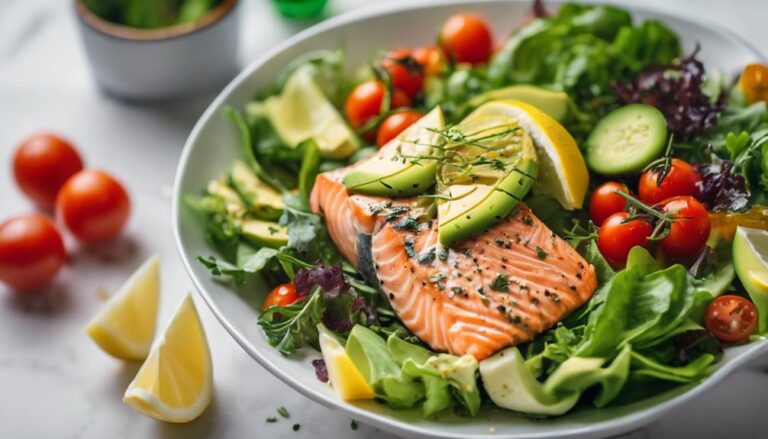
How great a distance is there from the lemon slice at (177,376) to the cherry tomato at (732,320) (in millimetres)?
1753

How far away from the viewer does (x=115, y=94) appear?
4.69 m

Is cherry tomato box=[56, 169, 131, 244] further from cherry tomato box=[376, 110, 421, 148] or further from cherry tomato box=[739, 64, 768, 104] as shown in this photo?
cherry tomato box=[739, 64, 768, 104]

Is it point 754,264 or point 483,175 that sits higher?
point 483,175

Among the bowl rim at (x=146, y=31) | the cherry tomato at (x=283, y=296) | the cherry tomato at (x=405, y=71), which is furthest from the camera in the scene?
the bowl rim at (x=146, y=31)

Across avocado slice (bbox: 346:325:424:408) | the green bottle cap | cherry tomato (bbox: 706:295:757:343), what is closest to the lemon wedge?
avocado slice (bbox: 346:325:424:408)

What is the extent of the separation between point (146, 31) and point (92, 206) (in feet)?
3.43

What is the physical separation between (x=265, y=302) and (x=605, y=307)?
1.24 meters

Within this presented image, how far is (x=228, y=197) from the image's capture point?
3.56 metres

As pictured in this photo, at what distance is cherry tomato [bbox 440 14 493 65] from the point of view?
4129 millimetres

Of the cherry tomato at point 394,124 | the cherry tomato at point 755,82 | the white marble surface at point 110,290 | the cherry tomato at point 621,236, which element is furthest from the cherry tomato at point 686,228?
the cherry tomato at point 394,124

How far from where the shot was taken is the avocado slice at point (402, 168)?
10.3ft

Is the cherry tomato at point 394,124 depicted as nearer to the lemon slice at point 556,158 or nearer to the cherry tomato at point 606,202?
the lemon slice at point 556,158

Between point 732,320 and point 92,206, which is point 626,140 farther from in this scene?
point 92,206

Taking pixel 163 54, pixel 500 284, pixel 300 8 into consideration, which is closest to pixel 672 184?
pixel 500 284
